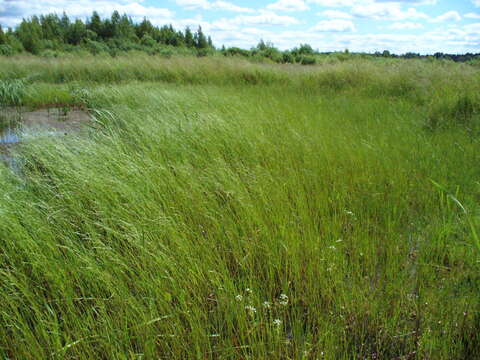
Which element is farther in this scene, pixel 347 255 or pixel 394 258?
pixel 347 255

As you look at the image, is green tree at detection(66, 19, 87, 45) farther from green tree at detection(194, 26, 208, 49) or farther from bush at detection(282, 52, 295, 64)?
bush at detection(282, 52, 295, 64)

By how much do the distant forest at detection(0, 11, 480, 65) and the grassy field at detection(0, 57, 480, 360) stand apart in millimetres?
18659

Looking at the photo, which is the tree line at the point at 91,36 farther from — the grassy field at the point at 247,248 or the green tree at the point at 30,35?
the grassy field at the point at 247,248

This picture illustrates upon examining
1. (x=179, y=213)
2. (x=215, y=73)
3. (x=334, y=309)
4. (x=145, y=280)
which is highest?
(x=215, y=73)

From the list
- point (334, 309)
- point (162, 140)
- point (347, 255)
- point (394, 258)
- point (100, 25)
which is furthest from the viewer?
point (100, 25)

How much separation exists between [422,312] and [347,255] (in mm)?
621

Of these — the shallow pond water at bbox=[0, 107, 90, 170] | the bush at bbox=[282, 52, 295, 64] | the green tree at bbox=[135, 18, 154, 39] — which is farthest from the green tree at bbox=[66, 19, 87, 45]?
the shallow pond water at bbox=[0, 107, 90, 170]

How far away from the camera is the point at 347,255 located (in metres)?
2.25

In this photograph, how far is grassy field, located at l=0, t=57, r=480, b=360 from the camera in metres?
1.59

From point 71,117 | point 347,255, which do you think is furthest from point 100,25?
point 347,255

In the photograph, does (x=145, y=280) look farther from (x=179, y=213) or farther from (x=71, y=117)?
(x=71, y=117)

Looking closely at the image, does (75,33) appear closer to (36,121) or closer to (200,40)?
(200,40)

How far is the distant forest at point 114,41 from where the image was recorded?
22625mm

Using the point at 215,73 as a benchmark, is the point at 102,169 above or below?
below
